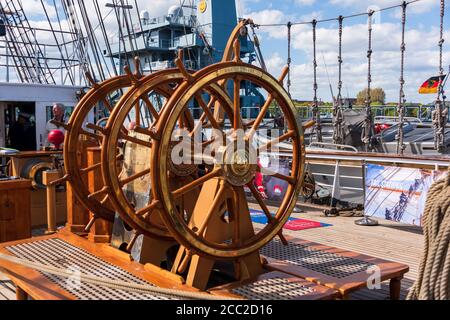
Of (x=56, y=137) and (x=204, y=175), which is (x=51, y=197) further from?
(x=204, y=175)

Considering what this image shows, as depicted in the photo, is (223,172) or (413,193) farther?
(413,193)

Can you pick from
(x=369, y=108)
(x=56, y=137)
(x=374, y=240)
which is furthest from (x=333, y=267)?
(x=369, y=108)

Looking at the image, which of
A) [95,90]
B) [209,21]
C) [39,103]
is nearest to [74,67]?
[39,103]

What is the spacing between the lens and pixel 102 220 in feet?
13.0

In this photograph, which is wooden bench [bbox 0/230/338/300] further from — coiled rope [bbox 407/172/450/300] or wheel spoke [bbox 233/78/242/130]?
wheel spoke [bbox 233/78/242/130]

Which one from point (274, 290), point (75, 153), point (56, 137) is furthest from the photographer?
point (56, 137)

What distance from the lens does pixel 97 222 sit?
3957 millimetres

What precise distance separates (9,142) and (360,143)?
27.0ft

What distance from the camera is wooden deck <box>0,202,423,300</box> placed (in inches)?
149

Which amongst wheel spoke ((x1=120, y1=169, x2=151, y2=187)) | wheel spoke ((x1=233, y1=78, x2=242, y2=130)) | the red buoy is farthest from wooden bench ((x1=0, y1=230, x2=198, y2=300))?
the red buoy

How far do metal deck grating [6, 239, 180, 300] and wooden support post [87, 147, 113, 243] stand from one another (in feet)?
0.75

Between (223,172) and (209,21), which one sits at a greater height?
(209,21)

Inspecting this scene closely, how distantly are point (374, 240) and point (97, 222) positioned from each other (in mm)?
2814

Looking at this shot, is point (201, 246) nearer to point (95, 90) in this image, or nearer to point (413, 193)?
point (95, 90)
